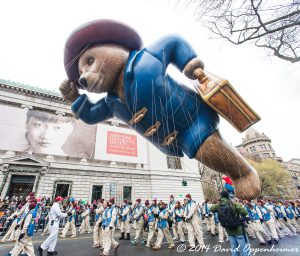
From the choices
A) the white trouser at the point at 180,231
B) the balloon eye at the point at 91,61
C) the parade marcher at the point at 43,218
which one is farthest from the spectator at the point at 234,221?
the parade marcher at the point at 43,218

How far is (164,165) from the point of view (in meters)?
20.5

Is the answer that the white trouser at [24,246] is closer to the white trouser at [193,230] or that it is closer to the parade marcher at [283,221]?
the white trouser at [193,230]

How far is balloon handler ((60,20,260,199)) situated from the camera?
1370mm

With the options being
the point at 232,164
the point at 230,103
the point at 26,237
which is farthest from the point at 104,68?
the point at 26,237

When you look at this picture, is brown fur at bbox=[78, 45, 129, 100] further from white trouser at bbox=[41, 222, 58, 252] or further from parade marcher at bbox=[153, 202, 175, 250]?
parade marcher at bbox=[153, 202, 175, 250]

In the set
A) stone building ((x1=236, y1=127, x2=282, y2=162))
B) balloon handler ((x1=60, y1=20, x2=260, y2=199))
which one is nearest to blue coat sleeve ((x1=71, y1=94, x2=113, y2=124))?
balloon handler ((x1=60, y1=20, x2=260, y2=199))

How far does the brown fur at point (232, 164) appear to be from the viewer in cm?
134

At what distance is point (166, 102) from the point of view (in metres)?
1.55

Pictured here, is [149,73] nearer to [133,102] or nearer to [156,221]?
[133,102]

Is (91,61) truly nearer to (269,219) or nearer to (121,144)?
(269,219)

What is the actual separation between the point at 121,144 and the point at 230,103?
1719 centimetres

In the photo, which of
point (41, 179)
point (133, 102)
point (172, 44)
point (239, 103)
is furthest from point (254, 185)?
point (41, 179)

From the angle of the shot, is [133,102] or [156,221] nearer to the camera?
[133,102]

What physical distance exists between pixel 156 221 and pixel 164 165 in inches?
523
